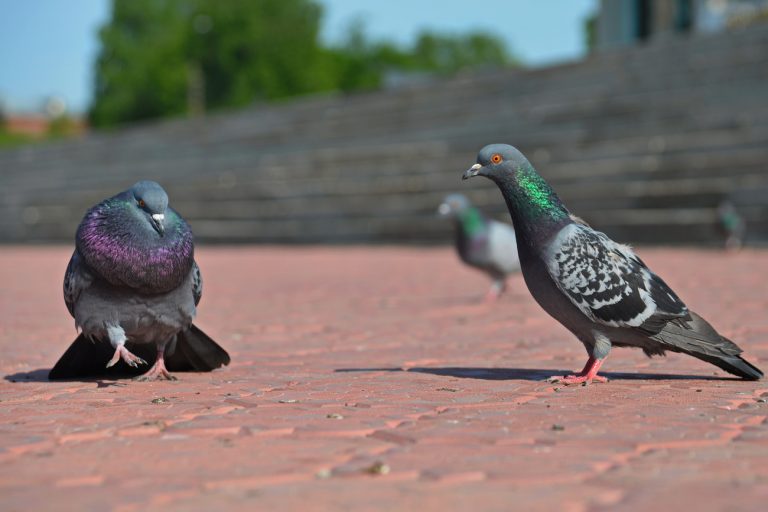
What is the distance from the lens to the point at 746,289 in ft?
30.1

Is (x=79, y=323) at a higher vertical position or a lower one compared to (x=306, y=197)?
higher

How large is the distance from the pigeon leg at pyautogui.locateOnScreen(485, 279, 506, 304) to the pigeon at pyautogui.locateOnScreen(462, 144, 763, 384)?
4561mm

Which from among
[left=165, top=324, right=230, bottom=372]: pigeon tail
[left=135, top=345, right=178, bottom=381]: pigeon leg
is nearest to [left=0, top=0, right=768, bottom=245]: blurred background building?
[left=165, top=324, right=230, bottom=372]: pigeon tail

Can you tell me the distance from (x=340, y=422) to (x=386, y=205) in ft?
54.3

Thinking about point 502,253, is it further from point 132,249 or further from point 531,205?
point 132,249

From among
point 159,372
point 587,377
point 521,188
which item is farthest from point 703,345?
point 159,372

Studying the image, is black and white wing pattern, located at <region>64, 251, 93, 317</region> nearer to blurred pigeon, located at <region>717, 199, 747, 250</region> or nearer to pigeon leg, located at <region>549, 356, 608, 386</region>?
pigeon leg, located at <region>549, 356, 608, 386</region>

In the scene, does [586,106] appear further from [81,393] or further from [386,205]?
[81,393]

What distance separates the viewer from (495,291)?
9.27 meters

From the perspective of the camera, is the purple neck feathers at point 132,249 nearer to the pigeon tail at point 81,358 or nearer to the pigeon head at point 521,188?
the pigeon tail at point 81,358

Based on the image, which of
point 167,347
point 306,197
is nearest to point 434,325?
point 167,347

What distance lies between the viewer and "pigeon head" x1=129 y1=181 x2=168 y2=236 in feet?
14.3

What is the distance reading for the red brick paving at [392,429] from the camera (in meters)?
2.54

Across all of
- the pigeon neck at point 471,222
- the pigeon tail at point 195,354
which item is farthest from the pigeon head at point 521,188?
the pigeon neck at point 471,222
